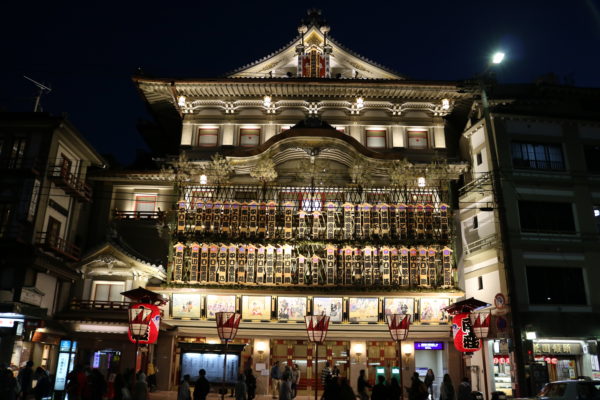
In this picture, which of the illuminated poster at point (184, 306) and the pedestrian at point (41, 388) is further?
the illuminated poster at point (184, 306)

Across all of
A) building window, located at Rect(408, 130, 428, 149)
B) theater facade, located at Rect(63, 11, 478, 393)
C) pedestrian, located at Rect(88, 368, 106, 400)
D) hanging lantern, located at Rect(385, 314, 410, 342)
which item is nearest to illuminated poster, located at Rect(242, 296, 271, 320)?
theater facade, located at Rect(63, 11, 478, 393)

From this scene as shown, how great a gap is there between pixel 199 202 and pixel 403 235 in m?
11.0

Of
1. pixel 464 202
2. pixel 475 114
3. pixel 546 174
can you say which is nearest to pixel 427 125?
pixel 475 114

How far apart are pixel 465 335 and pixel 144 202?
62.8 feet

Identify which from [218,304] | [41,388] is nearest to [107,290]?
[218,304]

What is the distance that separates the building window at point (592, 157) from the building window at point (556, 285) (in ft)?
19.2

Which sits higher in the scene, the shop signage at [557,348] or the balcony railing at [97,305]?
the balcony railing at [97,305]

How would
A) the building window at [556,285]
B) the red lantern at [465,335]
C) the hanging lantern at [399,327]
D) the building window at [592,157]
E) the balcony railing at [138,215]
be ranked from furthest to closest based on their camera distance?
the balcony railing at [138,215], the building window at [592,157], the building window at [556,285], the hanging lantern at [399,327], the red lantern at [465,335]

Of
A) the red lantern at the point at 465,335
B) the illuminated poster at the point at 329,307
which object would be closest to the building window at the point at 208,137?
the illuminated poster at the point at 329,307

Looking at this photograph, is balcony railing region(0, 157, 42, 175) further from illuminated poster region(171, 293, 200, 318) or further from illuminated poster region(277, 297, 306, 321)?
illuminated poster region(277, 297, 306, 321)

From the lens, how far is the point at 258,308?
84.6ft

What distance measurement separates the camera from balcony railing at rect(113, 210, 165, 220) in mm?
28125

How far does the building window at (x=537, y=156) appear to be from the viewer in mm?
26312

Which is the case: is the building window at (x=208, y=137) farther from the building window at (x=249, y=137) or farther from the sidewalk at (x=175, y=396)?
the sidewalk at (x=175, y=396)
